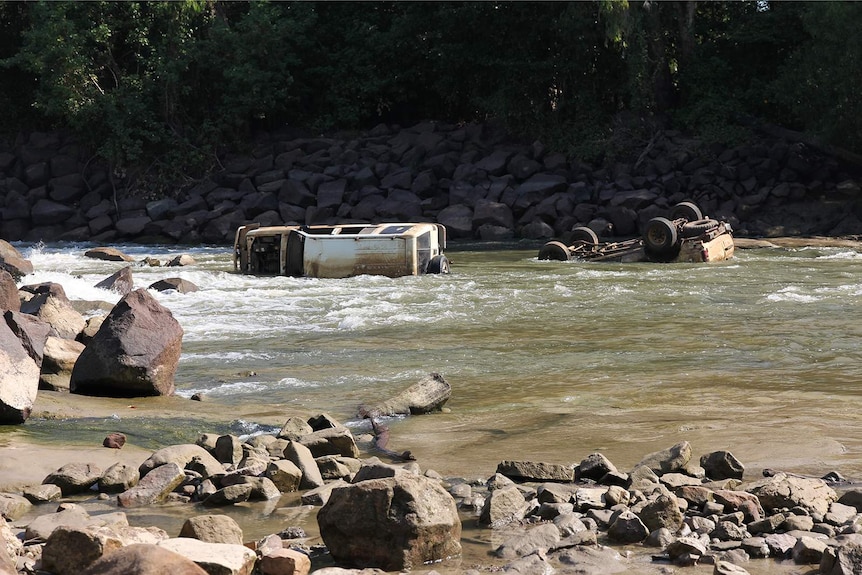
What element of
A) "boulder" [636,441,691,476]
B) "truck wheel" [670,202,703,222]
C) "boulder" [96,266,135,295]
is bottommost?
"boulder" [96,266,135,295]

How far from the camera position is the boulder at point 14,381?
23.7 feet

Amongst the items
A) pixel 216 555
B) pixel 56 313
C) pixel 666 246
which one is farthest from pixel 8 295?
pixel 666 246

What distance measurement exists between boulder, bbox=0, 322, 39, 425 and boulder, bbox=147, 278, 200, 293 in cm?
995

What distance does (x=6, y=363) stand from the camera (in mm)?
7234

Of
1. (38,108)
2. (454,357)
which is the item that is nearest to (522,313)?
→ (454,357)

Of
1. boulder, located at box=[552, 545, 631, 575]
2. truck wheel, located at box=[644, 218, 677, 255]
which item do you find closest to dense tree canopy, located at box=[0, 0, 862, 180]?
truck wheel, located at box=[644, 218, 677, 255]

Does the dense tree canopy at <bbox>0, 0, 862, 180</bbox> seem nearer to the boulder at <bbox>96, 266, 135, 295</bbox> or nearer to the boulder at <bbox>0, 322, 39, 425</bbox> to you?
the boulder at <bbox>96, 266, 135, 295</bbox>

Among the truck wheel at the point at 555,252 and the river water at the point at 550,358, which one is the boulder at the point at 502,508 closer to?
the river water at the point at 550,358

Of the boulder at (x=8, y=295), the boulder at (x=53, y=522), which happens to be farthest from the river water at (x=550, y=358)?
the boulder at (x=53, y=522)

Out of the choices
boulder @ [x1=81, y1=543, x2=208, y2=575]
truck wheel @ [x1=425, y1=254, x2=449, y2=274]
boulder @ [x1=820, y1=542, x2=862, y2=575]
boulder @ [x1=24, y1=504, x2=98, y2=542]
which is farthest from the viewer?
truck wheel @ [x1=425, y1=254, x2=449, y2=274]

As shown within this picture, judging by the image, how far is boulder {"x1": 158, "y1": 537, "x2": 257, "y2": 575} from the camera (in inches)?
159

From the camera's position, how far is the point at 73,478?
19.5 ft

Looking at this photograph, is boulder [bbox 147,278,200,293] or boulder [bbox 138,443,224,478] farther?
boulder [bbox 147,278,200,293]

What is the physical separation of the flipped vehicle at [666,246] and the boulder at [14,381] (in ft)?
52.4
